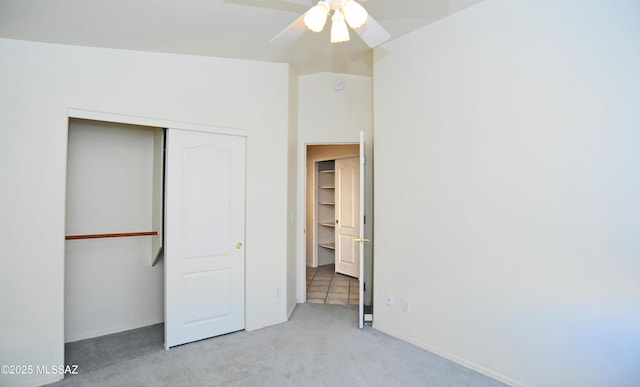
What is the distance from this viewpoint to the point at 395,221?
3.02 meters

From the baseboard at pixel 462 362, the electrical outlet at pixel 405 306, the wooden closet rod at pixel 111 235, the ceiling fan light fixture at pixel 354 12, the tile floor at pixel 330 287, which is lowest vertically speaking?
the tile floor at pixel 330 287

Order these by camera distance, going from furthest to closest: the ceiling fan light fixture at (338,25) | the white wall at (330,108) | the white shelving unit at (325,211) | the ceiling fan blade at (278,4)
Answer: the white shelving unit at (325,211), the white wall at (330,108), the ceiling fan blade at (278,4), the ceiling fan light fixture at (338,25)

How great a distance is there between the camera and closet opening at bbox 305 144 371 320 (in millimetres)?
4512

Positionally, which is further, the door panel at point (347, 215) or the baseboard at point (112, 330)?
the door panel at point (347, 215)

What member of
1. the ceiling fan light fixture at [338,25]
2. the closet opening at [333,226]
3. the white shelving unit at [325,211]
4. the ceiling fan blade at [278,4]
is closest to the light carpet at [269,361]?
the closet opening at [333,226]

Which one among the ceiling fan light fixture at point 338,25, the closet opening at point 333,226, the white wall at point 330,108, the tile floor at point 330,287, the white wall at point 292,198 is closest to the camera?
the ceiling fan light fixture at point 338,25

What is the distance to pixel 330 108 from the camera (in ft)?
13.0

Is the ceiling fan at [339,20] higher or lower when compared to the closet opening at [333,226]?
higher

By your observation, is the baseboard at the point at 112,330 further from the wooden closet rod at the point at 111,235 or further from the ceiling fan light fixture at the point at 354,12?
the ceiling fan light fixture at the point at 354,12

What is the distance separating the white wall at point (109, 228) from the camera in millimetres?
2889

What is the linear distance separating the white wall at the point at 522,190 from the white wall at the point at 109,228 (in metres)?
2.61

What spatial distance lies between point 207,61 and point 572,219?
3.28 metres

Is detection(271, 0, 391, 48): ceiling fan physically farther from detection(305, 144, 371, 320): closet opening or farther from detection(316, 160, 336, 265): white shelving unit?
detection(316, 160, 336, 265): white shelving unit

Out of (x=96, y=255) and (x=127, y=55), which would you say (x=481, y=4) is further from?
(x=96, y=255)
